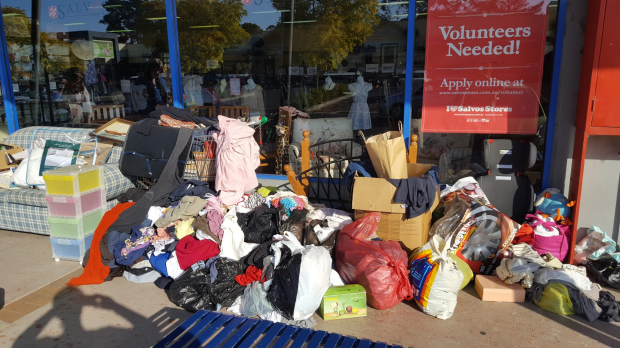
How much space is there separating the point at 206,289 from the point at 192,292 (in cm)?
12

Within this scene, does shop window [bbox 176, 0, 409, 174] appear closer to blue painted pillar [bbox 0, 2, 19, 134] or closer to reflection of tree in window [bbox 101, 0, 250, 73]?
reflection of tree in window [bbox 101, 0, 250, 73]

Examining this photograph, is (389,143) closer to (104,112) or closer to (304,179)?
(304,179)

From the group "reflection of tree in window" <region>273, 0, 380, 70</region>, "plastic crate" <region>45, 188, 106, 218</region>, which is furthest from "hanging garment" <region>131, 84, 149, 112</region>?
"plastic crate" <region>45, 188, 106, 218</region>

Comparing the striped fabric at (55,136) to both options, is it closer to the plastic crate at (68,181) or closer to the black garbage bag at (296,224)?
the plastic crate at (68,181)

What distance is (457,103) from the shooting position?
525 cm

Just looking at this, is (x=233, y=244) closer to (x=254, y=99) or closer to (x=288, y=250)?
(x=288, y=250)

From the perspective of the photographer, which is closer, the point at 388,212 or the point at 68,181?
the point at 388,212

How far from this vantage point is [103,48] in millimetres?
7426

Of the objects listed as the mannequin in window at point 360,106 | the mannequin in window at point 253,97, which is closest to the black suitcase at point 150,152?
the mannequin in window at point 253,97

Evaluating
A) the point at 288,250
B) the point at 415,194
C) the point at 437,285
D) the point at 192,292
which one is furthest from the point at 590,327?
the point at 192,292

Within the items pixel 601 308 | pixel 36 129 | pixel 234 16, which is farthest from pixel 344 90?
pixel 36 129

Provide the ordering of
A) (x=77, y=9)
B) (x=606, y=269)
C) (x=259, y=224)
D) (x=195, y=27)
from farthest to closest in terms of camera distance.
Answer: (x=77, y=9) → (x=195, y=27) → (x=259, y=224) → (x=606, y=269)

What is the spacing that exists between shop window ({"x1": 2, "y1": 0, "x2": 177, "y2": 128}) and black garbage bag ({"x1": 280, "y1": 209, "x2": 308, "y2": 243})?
339 centimetres

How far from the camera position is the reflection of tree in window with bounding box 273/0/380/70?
6.33 m
